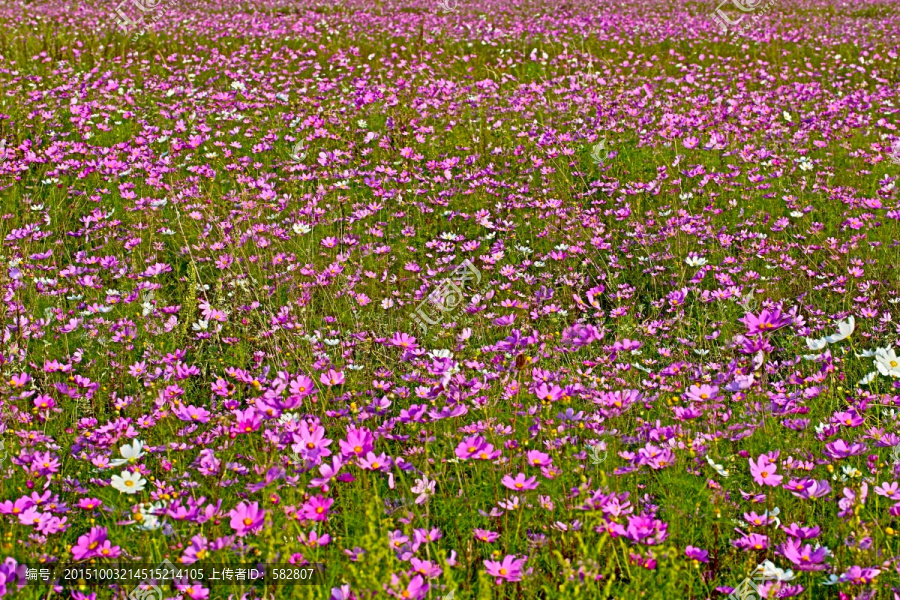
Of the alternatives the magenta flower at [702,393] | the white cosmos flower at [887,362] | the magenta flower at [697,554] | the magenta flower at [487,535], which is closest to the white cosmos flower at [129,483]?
the magenta flower at [487,535]

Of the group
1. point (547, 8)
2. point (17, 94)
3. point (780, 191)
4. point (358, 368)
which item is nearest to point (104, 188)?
point (17, 94)

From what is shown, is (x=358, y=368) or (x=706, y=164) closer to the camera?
(x=358, y=368)

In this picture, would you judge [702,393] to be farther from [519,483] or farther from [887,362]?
[519,483]

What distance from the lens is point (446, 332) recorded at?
3402 millimetres

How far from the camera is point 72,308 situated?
12.2ft

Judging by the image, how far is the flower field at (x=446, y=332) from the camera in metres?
2.07

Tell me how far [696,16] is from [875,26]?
10.5ft

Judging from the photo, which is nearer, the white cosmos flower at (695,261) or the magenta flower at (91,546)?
the magenta flower at (91,546)

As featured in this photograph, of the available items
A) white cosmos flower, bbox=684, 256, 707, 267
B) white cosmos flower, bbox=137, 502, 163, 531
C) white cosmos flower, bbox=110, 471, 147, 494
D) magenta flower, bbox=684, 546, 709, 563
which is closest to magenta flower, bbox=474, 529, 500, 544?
magenta flower, bbox=684, 546, 709, 563

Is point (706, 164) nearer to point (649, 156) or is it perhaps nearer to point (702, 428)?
point (649, 156)

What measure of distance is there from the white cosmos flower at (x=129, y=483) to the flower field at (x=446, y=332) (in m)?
0.01

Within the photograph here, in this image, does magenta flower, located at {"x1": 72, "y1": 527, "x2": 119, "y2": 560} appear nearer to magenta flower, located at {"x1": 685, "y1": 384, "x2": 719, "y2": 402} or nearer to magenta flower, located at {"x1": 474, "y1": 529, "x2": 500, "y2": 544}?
magenta flower, located at {"x1": 474, "y1": 529, "x2": 500, "y2": 544}

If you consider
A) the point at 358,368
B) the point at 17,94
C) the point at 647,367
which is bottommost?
the point at 647,367

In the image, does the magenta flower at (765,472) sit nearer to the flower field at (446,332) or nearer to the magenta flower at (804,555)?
the flower field at (446,332)
